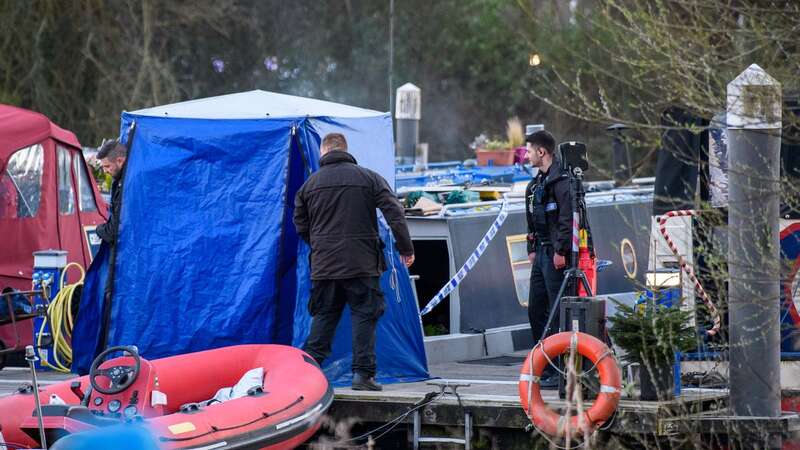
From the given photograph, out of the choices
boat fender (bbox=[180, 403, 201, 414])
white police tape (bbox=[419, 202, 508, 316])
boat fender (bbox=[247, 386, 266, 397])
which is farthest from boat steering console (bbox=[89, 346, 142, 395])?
white police tape (bbox=[419, 202, 508, 316])

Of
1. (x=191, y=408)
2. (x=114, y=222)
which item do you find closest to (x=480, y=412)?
(x=191, y=408)

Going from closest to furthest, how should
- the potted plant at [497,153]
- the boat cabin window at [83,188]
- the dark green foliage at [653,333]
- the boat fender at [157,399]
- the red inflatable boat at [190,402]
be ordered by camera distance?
the red inflatable boat at [190,402] < the dark green foliage at [653,333] < the boat fender at [157,399] < the boat cabin window at [83,188] < the potted plant at [497,153]

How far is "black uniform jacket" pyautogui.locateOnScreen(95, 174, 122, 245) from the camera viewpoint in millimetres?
10633

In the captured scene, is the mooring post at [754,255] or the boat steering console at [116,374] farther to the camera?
the boat steering console at [116,374]

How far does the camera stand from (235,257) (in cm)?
1044

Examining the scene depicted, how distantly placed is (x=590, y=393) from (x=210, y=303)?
3185 mm

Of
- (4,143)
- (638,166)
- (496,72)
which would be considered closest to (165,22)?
(496,72)

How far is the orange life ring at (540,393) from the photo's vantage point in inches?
330

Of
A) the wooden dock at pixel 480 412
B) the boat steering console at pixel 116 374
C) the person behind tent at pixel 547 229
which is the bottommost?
the wooden dock at pixel 480 412

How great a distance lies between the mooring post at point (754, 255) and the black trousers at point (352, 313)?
8.23 ft

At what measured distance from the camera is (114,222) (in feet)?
35.0

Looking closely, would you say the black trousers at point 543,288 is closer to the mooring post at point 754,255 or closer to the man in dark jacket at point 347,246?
the man in dark jacket at point 347,246

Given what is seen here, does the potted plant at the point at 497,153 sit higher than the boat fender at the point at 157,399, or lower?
higher

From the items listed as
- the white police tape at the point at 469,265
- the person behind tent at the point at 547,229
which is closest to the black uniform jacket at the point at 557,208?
the person behind tent at the point at 547,229
